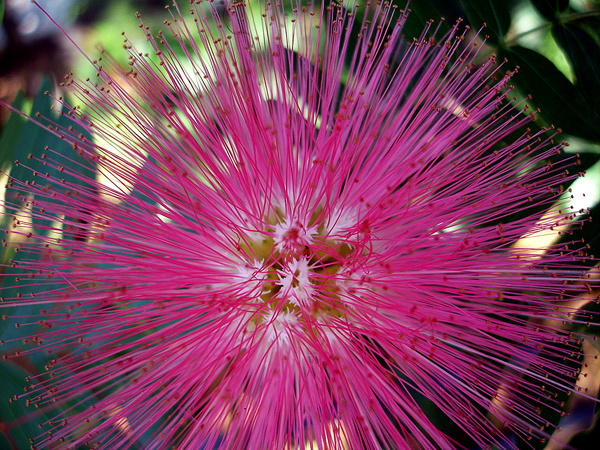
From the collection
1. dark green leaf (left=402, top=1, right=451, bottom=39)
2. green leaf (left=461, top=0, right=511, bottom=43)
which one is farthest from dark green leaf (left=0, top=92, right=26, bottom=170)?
green leaf (left=461, top=0, right=511, bottom=43)

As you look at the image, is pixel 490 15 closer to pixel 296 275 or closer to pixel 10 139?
pixel 296 275

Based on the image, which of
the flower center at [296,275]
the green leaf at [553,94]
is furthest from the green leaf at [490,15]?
the flower center at [296,275]

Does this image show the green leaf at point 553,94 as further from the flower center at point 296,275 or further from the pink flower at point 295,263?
the flower center at point 296,275

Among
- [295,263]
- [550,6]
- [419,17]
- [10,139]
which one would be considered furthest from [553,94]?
[10,139]

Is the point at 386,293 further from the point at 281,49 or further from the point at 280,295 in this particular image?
the point at 281,49

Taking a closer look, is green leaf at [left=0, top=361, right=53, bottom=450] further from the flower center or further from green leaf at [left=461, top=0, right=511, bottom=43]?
green leaf at [left=461, top=0, right=511, bottom=43]

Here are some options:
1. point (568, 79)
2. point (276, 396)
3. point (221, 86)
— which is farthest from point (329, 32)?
point (276, 396)
